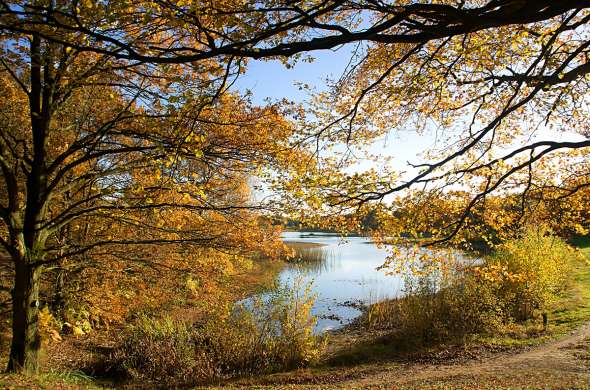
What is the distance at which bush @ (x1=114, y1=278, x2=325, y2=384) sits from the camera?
866 centimetres

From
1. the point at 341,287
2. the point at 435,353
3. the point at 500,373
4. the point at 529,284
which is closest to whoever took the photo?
the point at 500,373

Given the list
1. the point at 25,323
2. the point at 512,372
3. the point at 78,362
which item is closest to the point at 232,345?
the point at 78,362

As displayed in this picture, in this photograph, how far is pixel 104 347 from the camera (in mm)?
10070

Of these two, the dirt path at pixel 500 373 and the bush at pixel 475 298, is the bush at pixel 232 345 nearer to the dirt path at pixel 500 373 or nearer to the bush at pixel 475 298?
the dirt path at pixel 500 373

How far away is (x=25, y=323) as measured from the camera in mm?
5809

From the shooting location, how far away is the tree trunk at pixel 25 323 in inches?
223

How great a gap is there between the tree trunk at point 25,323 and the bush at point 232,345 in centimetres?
310

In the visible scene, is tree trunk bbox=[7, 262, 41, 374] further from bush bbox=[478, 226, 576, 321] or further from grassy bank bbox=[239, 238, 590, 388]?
bush bbox=[478, 226, 576, 321]

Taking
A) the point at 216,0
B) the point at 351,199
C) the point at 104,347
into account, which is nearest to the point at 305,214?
the point at 351,199

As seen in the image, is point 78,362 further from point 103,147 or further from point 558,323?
point 558,323

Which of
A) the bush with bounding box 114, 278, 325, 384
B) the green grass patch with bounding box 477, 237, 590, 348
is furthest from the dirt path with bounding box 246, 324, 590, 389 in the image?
the bush with bounding box 114, 278, 325, 384

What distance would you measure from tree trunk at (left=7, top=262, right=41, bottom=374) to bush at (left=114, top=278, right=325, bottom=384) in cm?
310

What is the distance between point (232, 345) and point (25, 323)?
4470 mm

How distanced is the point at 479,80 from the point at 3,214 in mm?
7580
